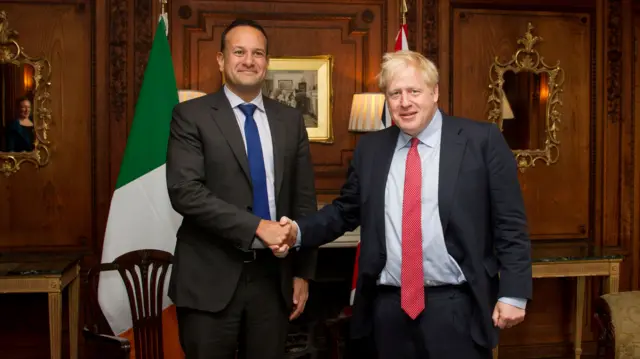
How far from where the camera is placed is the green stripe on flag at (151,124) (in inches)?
135

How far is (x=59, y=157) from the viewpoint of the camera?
3.94 m

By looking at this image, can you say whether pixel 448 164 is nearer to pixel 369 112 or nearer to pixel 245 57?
pixel 245 57

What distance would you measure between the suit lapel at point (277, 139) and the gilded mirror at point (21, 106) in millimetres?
2095

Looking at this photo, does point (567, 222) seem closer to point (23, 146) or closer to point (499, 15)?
point (499, 15)

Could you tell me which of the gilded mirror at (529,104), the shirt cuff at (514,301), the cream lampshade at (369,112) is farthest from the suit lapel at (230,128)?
the gilded mirror at (529,104)

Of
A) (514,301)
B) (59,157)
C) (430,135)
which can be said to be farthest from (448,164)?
(59,157)

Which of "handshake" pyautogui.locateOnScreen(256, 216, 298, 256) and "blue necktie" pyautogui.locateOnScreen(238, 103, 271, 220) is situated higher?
"blue necktie" pyautogui.locateOnScreen(238, 103, 271, 220)

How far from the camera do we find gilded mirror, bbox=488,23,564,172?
14.3 ft

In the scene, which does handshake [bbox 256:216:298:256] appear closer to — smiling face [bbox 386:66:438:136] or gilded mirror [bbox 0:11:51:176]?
smiling face [bbox 386:66:438:136]

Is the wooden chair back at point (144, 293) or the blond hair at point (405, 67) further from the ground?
the blond hair at point (405, 67)

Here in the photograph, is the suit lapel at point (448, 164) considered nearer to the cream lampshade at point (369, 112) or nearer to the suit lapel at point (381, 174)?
the suit lapel at point (381, 174)

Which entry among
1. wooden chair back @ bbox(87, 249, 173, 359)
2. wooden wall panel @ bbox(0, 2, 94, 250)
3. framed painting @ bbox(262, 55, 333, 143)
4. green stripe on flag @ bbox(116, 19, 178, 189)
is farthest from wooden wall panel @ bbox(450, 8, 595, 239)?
wooden wall panel @ bbox(0, 2, 94, 250)

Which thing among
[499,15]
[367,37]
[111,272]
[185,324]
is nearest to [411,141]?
[185,324]

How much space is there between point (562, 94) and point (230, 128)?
292 centimetres
